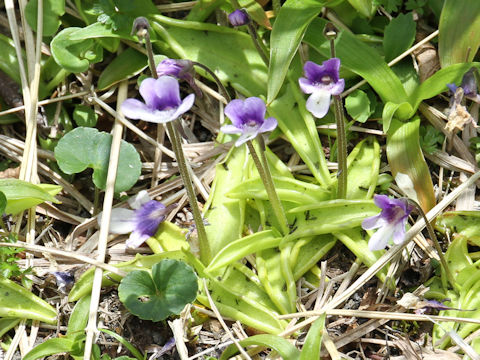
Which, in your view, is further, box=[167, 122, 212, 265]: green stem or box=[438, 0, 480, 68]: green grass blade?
box=[438, 0, 480, 68]: green grass blade

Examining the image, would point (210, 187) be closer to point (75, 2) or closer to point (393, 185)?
point (393, 185)

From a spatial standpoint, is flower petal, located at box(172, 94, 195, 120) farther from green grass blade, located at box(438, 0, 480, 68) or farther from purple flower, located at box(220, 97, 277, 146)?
green grass blade, located at box(438, 0, 480, 68)

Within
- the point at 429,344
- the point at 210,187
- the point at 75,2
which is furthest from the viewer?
the point at 75,2

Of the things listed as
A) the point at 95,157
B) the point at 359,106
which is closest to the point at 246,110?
the point at 359,106

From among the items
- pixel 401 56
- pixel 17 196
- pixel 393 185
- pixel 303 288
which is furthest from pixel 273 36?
pixel 17 196

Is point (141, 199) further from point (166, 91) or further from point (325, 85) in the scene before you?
point (325, 85)

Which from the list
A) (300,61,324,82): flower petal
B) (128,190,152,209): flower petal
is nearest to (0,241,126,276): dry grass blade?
(128,190,152,209): flower petal
